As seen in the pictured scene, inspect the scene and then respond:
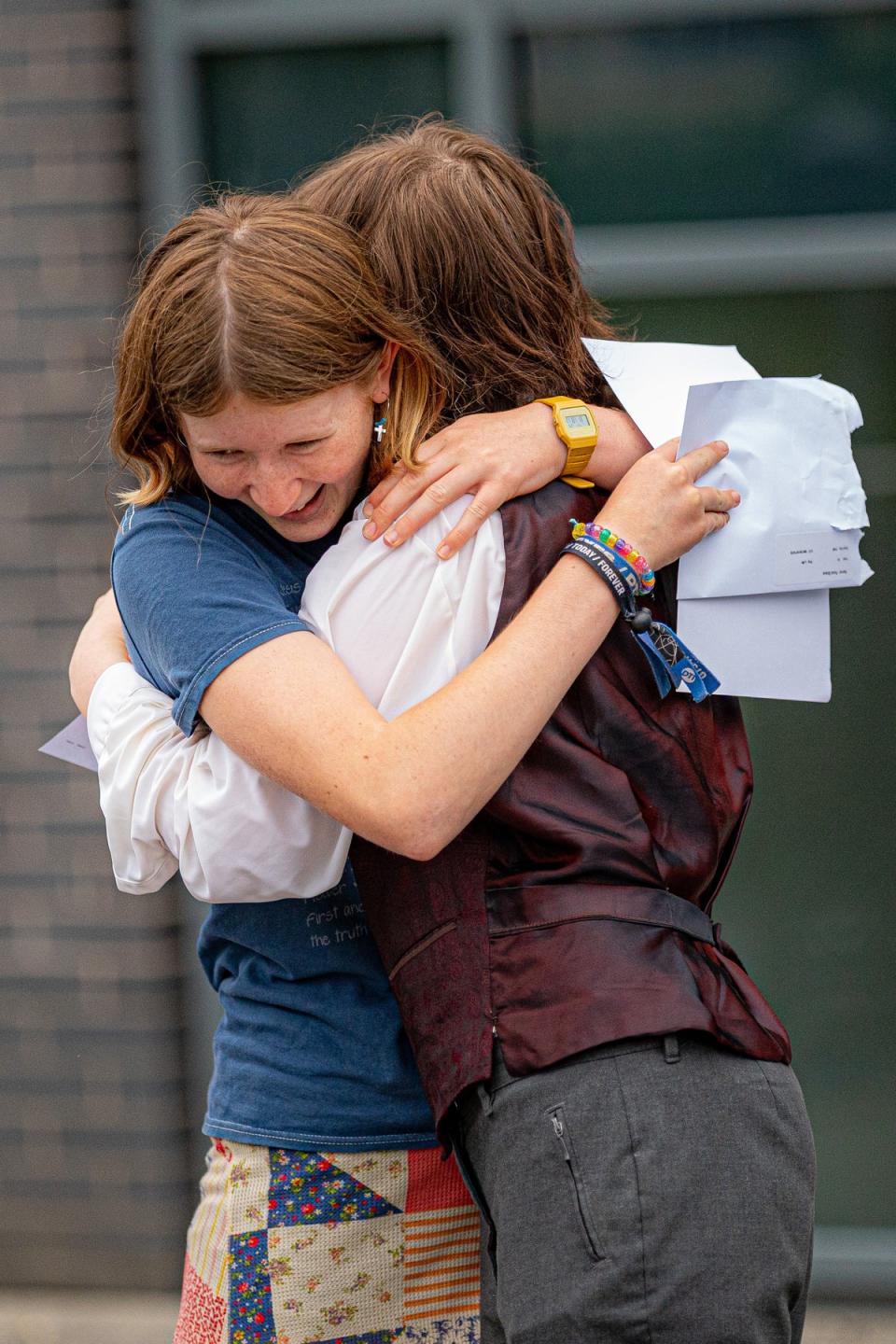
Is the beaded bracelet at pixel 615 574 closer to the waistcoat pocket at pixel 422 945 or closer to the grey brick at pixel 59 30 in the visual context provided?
the waistcoat pocket at pixel 422 945

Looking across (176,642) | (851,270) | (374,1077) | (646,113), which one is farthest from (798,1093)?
(646,113)

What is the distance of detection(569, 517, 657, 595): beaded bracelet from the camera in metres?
1.51

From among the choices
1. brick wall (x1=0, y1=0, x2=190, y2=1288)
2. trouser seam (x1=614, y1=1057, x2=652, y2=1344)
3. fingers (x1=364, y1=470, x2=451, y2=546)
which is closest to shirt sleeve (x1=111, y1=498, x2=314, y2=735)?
fingers (x1=364, y1=470, x2=451, y2=546)

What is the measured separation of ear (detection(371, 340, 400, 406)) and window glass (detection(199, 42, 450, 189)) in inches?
70.9

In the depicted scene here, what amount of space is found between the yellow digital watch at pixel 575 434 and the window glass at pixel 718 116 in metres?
1.72

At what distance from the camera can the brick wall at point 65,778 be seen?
10.2 ft

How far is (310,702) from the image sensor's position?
140cm

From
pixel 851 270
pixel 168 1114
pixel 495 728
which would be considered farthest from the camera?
pixel 168 1114

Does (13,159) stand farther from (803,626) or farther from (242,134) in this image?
(803,626)

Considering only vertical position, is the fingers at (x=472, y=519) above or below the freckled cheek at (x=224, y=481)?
below

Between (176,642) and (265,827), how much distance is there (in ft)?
0.71

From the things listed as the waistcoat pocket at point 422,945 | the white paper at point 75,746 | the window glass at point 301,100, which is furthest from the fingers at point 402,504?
the window glass at point 301,100

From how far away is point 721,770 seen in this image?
1570 millimetres

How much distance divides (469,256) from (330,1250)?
1168 millimetres
